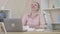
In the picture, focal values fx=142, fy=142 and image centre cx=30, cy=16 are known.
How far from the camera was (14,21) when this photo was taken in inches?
69.2

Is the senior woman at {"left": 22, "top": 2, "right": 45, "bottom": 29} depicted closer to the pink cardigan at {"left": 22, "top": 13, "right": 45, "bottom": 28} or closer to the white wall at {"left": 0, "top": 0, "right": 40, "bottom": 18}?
the pink cardigan at {"left": 22, "top": 13, "right": 45, "bottom": 28}

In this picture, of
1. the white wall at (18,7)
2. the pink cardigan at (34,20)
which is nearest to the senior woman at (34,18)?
the pink cardigan at (34,20)

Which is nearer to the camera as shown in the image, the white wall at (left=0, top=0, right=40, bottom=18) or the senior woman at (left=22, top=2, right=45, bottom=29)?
the senior woman at (left=22, top=2, right=45, bottom=29)

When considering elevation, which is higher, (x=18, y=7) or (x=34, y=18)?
(x=18, y=7)

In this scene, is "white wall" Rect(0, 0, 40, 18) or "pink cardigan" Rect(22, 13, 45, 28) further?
"white wall" Rect(0, 0, 40, 18)

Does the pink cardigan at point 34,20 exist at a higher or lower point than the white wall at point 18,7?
A: lower

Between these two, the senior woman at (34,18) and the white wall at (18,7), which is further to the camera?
the white wall at (18,7)

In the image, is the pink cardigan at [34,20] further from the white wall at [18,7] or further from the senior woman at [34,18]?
the white wall at [18,7]

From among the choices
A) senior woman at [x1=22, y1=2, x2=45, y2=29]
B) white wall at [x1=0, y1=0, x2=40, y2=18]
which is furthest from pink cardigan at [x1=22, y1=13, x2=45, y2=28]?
white wall at [x1=0, y1=0, x2=40, y2=18]

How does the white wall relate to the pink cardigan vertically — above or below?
above

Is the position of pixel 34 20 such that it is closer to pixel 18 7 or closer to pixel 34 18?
pixel 34 18

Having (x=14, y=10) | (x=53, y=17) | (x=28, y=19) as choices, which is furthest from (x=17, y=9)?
(x=28, y=19)

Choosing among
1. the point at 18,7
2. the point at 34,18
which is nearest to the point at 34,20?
the point at 34,18

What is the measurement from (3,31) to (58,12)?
8.84 ft
